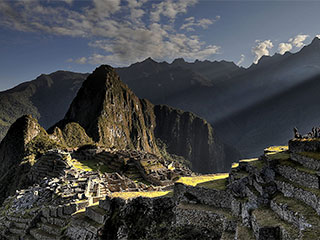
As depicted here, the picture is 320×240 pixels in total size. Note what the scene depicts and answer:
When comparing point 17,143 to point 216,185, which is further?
point 17,143

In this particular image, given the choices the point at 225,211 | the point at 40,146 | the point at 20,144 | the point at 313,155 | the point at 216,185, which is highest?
the point at 20,144

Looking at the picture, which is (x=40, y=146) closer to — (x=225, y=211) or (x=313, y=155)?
(x=225, y=211)

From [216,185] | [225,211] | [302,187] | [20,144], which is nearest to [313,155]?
[302,187]

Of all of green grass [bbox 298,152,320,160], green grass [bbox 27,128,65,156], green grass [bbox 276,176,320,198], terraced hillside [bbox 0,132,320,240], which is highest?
green grass [bbox 27,128,65,156]

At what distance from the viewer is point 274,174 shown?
1292cm

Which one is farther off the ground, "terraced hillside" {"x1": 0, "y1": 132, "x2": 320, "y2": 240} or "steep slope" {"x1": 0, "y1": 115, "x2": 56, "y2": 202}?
"steep slope" {"x1": 0, "y1": 115, "x2": 56, "y2": 202}

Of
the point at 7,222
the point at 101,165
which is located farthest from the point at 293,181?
the point at 101,165

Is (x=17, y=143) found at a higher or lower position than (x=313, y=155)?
higher

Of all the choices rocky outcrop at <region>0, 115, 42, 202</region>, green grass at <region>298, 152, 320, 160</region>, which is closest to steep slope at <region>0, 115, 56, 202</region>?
rocky outcrop at <region>0, 115, 42, 202</region>

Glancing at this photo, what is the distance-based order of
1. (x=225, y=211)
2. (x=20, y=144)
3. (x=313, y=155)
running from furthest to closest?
(x=20, y=144) < (x=225, y=211) < (x=313, y=155)

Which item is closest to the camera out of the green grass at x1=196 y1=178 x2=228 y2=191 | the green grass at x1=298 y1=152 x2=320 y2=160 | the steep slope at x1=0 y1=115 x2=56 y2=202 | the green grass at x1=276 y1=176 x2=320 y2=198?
the green grass at x1=276 y1=176 x2=320 y2=198

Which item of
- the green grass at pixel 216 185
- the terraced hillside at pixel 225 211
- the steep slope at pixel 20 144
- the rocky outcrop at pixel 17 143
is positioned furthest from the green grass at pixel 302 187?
the rocky outcrop at pixel 17 143

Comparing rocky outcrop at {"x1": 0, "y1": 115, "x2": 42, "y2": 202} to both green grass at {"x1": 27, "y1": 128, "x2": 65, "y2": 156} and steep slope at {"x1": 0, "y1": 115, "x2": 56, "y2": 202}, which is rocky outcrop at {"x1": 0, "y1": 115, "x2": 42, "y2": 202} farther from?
green grass at {"x1": 27, "y1": 128, "x2": 65, "y2": 156}

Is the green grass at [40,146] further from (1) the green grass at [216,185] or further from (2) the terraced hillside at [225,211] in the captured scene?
(1) the green grass at [216,185]
